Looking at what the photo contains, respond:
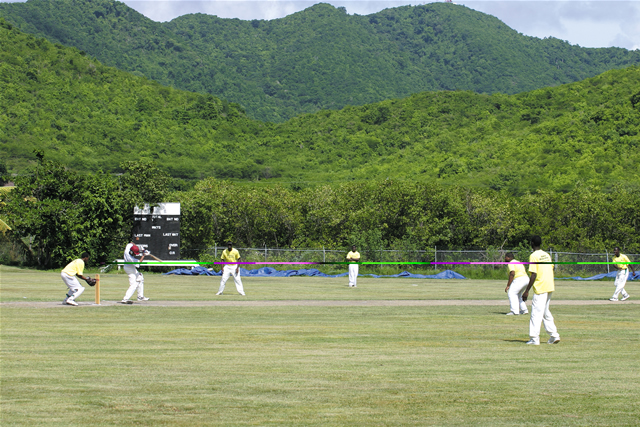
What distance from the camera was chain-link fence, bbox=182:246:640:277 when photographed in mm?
44000

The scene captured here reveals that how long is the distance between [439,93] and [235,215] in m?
120

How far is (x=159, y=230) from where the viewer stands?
42844mm

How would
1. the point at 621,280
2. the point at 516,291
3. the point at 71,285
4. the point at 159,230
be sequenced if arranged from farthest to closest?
the point at 159,230, the point at 621,280, the point at 71,285, the point at 516,291

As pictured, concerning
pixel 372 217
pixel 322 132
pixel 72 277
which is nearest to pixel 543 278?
pixel 72 277

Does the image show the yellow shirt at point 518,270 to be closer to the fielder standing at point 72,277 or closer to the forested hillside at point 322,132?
the fielder standing at point 72,277

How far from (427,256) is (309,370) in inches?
1471

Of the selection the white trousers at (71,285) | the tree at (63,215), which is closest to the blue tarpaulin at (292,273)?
the tree at (63,215)

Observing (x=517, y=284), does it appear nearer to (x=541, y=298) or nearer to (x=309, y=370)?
(x=541, y=298)

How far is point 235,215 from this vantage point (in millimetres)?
55438

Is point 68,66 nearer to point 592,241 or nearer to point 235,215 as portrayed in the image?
point 235,215

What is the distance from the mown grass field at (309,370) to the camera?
764 cm

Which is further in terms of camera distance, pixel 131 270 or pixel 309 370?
pixel 131 270

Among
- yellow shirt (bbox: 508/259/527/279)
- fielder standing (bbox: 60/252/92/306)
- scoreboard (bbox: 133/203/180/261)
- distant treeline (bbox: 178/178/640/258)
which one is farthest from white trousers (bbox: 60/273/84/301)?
distant treeline (bbox: 178/178/640/258)

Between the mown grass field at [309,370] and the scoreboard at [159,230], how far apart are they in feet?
79.3
